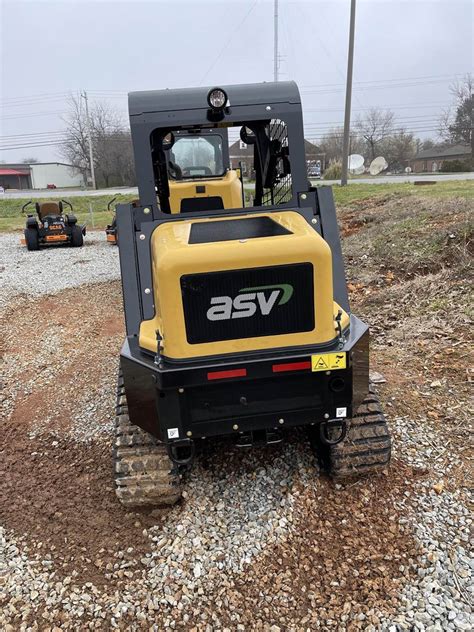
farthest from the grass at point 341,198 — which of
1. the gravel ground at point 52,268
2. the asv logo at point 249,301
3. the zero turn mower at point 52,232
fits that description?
the asv logo at point 249,301

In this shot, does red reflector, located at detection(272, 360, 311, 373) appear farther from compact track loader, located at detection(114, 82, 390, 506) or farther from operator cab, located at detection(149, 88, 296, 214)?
operator cab, located at detection(149, 88, 296, 214)

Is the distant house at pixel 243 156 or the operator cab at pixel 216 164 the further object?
the distant house at pixel 243 156

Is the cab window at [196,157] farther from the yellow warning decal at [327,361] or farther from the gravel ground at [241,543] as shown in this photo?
the yellow warning decal at [327,361]

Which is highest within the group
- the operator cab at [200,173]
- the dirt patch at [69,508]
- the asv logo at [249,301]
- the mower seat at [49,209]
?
the operator cab at [200,173]

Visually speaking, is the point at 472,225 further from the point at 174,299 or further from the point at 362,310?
the point at 174,299

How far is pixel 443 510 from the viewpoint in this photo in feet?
9.67

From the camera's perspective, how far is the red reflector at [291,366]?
8.68 ft

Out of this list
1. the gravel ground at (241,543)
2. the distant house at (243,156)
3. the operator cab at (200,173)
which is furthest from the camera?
the operator cab at (200,173)

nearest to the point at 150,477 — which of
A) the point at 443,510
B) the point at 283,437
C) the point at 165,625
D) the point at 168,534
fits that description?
the point at 168,534

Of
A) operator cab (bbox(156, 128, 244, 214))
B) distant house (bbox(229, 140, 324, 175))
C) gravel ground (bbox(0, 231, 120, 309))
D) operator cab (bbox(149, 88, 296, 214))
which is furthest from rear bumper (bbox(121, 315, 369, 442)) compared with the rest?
gravel ground (bbox(0, 231, 120, 309))

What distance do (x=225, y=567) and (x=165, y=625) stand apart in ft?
1.35

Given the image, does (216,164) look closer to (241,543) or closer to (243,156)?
(243,156)

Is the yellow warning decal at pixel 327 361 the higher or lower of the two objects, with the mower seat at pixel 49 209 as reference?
lower

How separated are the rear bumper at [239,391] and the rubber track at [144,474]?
254mm
